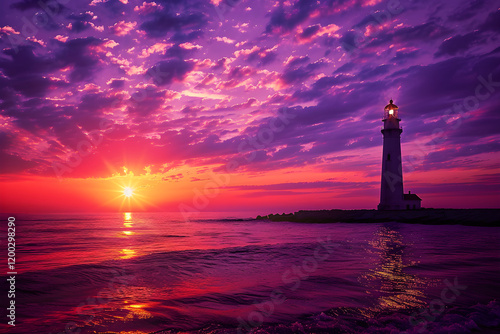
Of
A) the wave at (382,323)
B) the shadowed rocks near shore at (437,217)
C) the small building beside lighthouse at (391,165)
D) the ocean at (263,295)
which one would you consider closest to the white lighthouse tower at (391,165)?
the small building beside lighthouse at (391,165)

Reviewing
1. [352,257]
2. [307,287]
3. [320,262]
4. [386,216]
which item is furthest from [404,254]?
[386,216]

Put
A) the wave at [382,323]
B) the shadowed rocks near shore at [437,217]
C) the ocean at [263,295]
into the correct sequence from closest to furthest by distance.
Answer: the wave at [382,323] < the ocean at [263,295] < the shadowed rocks near shore at [437,217]

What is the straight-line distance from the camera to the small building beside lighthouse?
1556 inches

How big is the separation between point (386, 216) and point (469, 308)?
36598 mm

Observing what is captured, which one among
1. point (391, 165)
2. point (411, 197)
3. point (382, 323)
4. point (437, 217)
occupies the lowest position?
point (437, 217)

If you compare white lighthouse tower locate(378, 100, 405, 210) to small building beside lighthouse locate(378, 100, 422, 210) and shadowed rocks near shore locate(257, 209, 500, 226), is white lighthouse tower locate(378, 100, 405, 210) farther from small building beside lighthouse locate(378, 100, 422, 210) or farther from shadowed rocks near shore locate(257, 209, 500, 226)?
shadowed rocks near shore locate(257, 209, 500, 226)

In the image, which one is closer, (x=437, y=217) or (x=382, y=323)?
(x=382, y=323)

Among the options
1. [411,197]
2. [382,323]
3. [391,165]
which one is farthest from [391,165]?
[382,323]

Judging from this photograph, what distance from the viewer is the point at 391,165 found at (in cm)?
3950

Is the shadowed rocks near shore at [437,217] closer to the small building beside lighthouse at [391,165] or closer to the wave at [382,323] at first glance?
the small building beside lighthouse at [391,165]

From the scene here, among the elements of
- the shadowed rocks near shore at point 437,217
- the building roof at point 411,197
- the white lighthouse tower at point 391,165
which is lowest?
the shadowed rocks near shore at point 437,217

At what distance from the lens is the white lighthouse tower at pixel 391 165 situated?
39531 millimetres

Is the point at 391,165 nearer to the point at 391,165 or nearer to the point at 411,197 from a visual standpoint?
the point at 391,165

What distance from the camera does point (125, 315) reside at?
5.71 m
